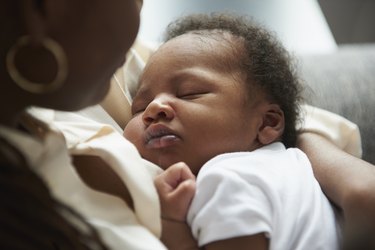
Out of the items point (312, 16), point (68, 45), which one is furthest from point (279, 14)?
point (68, 45)

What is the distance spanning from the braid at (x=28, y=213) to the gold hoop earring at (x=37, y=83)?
7cm

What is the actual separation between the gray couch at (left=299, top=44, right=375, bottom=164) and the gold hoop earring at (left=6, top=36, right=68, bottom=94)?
93 centimetres

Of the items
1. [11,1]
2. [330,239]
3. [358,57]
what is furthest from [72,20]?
[358,57]

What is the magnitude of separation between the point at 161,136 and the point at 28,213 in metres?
0.40

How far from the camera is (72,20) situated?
0.59m

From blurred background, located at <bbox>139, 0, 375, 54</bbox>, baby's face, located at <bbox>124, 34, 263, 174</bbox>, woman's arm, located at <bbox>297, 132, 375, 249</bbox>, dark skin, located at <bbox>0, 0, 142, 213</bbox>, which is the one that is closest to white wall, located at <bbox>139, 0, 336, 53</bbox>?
blurred background, located at <bbox>139, 0, 375, 54</bbox>

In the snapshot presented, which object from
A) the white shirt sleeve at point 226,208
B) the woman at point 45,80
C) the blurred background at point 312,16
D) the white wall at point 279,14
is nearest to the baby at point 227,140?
the white shirt sleeve at point 226,208

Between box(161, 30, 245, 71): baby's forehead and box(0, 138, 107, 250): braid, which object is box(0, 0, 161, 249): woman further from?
box(161, 30, 245, 71): baby's forehead

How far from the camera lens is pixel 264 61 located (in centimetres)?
113

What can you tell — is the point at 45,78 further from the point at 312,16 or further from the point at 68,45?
the point at 312,16

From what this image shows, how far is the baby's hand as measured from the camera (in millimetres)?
806

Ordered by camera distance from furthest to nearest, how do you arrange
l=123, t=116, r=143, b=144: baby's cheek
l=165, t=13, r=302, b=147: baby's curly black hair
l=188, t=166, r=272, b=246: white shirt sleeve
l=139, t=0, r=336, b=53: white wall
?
l=139, t=0, r=336, b=53: white wall < l=165, t=13, r=302, b=147: baby's curly black hair < l=123, t=116, r=143, b=144: baby's cheek < l=188, t=166, r=272, b=246: white shirt sleeve

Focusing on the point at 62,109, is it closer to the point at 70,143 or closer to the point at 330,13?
the point at 70,143

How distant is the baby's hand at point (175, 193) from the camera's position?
2.64ft
